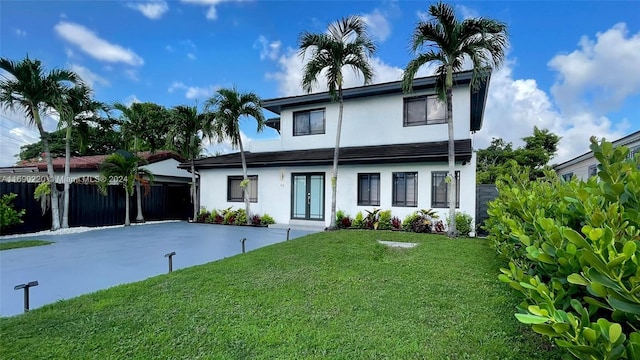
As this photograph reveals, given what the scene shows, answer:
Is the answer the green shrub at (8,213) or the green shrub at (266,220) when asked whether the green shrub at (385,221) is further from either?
the green shrub at (8,213)

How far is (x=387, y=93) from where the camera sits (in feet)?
43.6

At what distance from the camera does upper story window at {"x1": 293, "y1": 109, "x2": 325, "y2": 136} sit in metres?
14.9

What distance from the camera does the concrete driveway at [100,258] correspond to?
5234 mm

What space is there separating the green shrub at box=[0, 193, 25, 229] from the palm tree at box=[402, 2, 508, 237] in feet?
45.5

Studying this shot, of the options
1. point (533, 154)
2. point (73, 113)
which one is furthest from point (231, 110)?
point (533, 154)

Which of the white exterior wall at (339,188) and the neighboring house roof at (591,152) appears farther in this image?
the neighboring house roof at (591,152)

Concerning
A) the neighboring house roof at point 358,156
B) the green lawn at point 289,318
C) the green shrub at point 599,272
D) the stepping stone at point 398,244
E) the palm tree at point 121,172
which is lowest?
the stepping stone at point 398,244

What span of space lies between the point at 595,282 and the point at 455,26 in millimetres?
9915

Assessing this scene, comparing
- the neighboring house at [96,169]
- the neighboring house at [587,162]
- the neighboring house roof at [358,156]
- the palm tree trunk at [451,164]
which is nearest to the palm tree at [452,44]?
the palm tree trunk at [451,164]

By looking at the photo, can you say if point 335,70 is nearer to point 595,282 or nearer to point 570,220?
point 570,220

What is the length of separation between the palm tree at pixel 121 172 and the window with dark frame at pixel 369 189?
32.6ft

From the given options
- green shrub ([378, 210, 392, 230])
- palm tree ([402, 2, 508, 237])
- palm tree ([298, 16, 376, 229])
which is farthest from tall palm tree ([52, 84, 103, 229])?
green shrub ([378, 210, 392, 230])

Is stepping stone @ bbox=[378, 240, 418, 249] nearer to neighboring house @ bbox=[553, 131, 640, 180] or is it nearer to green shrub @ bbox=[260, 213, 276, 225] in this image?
green shrub @ bbox=[260, 213, 276, 225]

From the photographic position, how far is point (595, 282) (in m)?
1.24
